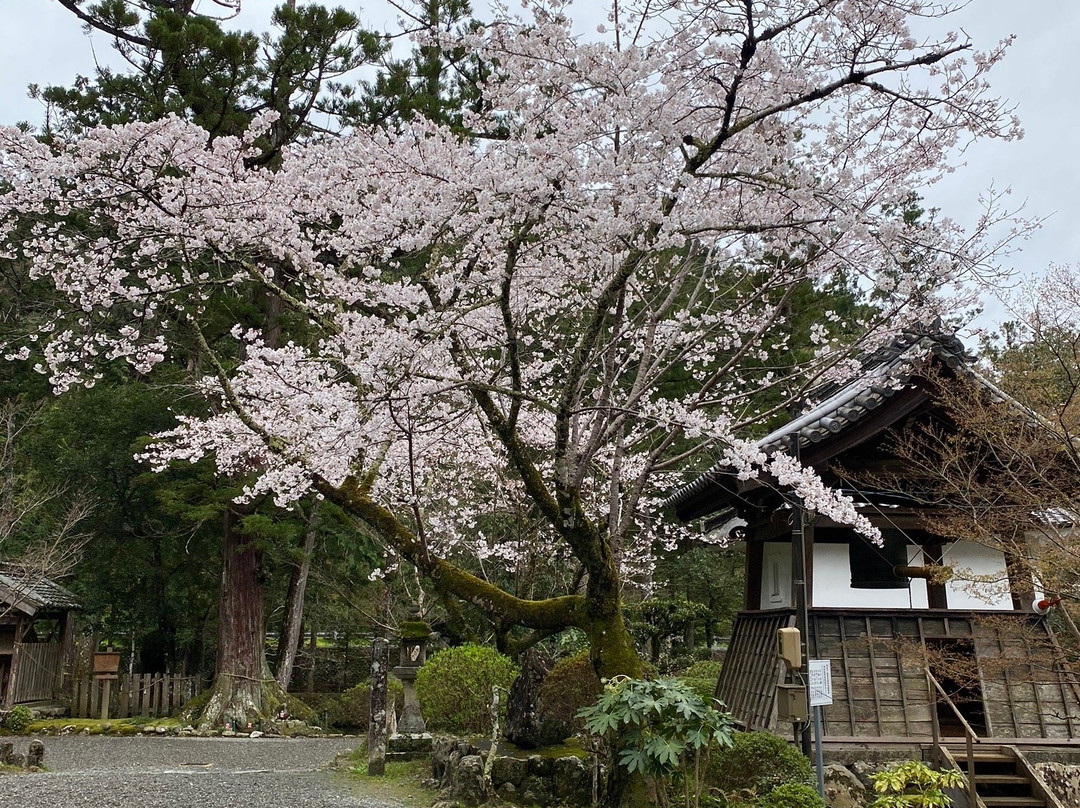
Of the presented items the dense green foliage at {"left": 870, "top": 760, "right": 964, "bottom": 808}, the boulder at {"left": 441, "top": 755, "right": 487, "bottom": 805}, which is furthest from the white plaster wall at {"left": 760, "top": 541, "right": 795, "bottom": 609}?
the boulder at {"left": 441, "top": 755, "right": 487, "bottom": 805}

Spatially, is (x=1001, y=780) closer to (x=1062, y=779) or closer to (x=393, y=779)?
(x=1062, y=779)

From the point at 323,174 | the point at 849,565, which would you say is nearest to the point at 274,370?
the point at 323,174

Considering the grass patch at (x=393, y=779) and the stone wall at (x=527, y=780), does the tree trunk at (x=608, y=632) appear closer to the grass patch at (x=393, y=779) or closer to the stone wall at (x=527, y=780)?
the stone wall at (x=527, y=780)

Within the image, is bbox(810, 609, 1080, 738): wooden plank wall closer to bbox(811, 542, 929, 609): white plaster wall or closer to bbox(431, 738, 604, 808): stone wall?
bbox(811, 542, 929, 609): white plaster wall

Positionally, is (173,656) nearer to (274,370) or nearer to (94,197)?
(274,370)

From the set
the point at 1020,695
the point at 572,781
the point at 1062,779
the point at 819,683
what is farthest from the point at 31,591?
the point at 1062,779

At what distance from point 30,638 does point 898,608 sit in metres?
16.0

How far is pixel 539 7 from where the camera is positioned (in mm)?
5031

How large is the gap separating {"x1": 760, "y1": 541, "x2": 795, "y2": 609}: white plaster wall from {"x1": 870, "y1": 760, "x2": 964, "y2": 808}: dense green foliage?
265 centimetres

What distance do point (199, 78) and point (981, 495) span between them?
11.2 meters

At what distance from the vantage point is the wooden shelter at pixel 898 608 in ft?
25.5

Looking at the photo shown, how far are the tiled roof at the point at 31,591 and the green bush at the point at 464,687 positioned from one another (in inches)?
307

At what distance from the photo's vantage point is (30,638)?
1642 cm

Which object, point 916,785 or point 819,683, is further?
point 916,785
